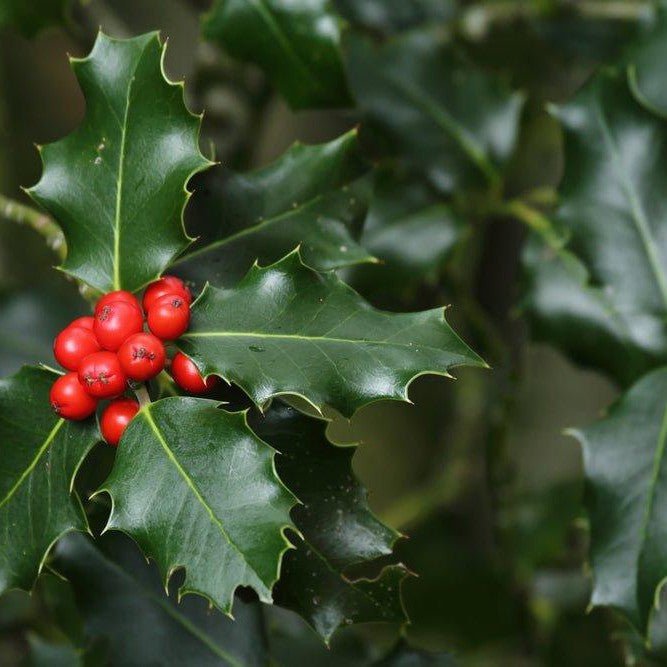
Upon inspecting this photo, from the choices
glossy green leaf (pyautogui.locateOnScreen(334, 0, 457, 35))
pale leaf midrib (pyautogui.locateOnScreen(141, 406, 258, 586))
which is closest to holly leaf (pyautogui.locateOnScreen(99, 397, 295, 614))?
pale leaf midrib (pyautogui.locateOnScreen(141, 406, 258, 586))

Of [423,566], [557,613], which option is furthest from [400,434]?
[557,613]

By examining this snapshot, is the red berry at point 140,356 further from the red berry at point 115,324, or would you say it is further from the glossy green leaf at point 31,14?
the glossy green leaf at point 31,14

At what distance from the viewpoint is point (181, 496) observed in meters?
0.55

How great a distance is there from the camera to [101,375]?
0.57 m

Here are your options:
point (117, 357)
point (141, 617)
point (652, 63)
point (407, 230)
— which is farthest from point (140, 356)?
point (652, 63)

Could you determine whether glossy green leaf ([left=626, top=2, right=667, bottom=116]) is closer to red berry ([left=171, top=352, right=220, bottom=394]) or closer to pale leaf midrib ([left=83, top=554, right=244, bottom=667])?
red berry ([left=171, top=352, right=220, bottom=394])

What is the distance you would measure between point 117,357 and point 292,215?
0.21 m

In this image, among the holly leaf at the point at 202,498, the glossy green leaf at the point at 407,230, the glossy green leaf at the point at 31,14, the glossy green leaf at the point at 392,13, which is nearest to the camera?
the holly leaf at the point at 202,498

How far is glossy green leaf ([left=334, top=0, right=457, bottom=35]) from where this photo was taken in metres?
1.10

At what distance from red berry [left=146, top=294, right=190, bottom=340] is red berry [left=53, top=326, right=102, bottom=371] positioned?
0.14 feet

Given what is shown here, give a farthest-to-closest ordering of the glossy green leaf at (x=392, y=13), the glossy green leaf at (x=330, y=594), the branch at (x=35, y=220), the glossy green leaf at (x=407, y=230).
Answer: the glossy green leaf at (x=392, y=13), the glossy green leaf at (x=407, y=230), the branch at (x=35, y=220), the glossy green leaf at (x=330, y=594)

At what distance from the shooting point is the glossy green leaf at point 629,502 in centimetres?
71

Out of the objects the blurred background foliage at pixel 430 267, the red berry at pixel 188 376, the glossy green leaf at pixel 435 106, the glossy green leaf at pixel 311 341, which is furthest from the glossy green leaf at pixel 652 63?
the red berry at pixel 188 376

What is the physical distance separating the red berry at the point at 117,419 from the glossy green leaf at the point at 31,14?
47 cm
